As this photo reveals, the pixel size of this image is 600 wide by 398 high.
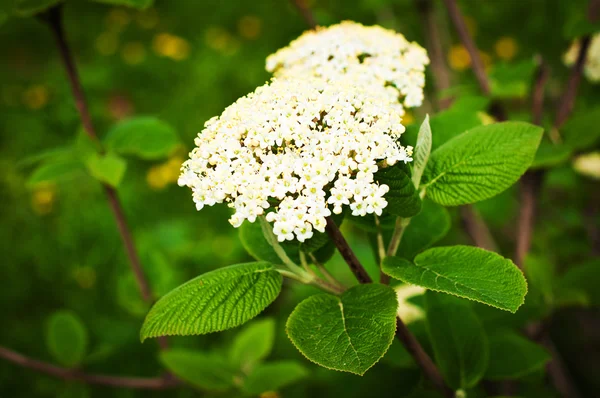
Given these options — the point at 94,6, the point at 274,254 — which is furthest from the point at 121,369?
the point at 94,6

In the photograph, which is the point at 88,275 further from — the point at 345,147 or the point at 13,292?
the point at 345,147

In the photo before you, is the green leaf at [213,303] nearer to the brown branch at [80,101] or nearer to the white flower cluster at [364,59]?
the white flower cluster at [364,59]

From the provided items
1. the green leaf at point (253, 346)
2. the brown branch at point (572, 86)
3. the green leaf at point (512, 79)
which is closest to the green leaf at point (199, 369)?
the green leaf at point (253, 346)

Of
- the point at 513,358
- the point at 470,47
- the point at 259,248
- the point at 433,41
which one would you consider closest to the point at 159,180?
the point at 433,41

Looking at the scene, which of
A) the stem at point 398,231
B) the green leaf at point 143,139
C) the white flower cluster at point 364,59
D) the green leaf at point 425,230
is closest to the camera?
the stem at point 398,231

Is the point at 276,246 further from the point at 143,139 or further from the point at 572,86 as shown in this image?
the point at 572,86

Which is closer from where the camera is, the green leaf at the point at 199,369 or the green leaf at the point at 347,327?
the green leaf at the point at 347,327

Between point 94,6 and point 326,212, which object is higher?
point 94,6
